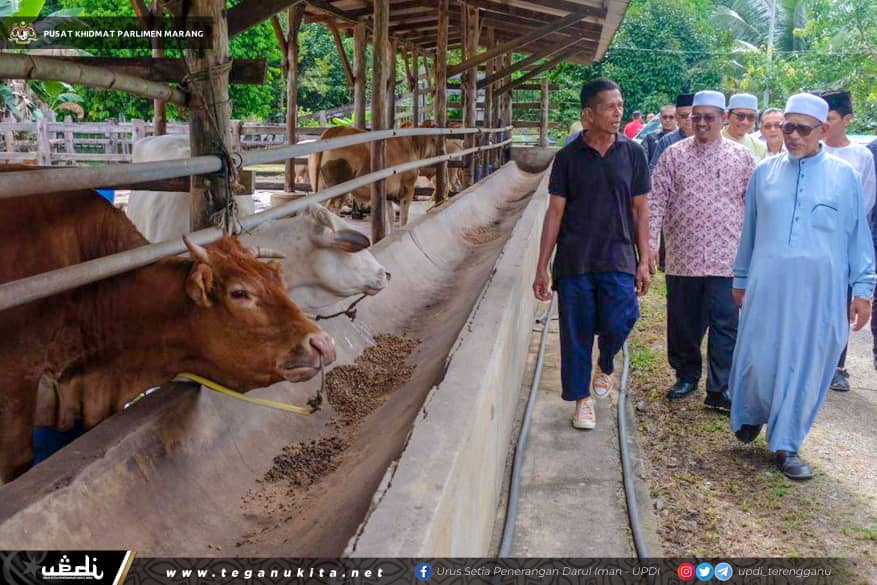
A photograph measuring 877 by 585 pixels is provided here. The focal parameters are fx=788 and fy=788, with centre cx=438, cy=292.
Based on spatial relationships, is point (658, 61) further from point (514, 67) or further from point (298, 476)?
point (298, 476)

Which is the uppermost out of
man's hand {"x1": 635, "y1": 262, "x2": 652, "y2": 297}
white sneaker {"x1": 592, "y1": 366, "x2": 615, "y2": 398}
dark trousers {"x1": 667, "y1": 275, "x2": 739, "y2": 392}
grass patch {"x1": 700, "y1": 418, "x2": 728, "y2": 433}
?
man's hand {"x1": 635, "y1": 262, "x2": 652, "y2": 297}

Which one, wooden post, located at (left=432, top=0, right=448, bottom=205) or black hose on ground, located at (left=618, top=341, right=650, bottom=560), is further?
wooden post, located at (left=432, top=0, right=448, bottom=205)

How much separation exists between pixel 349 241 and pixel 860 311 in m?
2.79

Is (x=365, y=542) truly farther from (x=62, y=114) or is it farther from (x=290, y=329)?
(x=62, y=114)

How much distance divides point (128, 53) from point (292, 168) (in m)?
9.75

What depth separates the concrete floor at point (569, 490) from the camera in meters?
3.56

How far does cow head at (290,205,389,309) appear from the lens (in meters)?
4.23

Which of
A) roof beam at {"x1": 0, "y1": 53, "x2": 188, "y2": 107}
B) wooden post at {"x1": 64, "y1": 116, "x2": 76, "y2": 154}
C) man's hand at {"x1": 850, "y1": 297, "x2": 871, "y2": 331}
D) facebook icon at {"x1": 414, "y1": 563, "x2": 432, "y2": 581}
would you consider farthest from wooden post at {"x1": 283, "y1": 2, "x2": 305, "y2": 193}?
wooden post at {"x1": 64, "y1": 116, "x2": 76, "y2": 154}

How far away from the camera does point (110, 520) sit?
2299mm

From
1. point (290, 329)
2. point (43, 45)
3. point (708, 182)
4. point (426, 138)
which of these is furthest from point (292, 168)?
point (290, 329)

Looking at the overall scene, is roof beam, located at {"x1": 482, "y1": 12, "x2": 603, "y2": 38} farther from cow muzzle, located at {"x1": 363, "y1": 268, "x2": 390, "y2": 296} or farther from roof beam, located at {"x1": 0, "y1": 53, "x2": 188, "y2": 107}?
roof beam, located at {"x1": 0, "y1": 53, "x2": 188, "y2": 107}

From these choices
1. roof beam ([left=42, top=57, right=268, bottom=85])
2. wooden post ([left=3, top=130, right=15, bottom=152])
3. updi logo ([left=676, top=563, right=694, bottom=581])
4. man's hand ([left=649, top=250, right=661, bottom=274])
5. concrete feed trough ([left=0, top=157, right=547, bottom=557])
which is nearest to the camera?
concrete feed trough ([left=0, top=157, right=547, bottom=557])

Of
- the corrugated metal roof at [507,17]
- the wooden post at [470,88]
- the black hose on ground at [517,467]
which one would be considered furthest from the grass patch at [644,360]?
the wooden post at [470,88]

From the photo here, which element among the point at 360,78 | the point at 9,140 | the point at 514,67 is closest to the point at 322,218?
the point at 360,78
